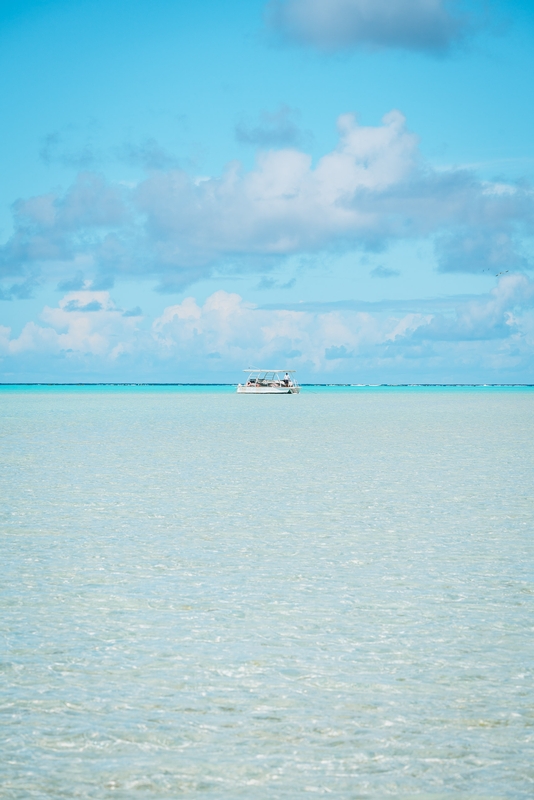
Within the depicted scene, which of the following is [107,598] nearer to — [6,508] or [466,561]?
[466,561]

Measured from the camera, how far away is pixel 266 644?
10.2 meters

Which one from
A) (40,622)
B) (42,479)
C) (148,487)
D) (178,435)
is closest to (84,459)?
(42,479)

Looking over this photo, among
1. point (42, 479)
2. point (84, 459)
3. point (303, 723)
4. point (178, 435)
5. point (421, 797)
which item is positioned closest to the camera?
point (421, 797)

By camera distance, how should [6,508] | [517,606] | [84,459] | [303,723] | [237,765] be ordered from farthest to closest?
[84,459] → [6,508] → [517,606] → [303,723] → [237,765]

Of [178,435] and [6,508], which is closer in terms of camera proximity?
[6,508]

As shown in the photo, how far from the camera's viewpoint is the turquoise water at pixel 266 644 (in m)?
7.03

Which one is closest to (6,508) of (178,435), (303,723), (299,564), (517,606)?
(299,564)

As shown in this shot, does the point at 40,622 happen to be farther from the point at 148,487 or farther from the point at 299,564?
the point at 148,487

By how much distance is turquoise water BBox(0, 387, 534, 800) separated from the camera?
7.03 metres

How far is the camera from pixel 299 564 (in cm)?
1461

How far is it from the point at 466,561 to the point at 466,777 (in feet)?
27.0

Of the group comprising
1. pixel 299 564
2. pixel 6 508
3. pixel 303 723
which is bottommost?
pixel 303 723

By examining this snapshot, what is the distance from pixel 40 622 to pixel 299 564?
4.91m

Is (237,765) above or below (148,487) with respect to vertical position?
below
